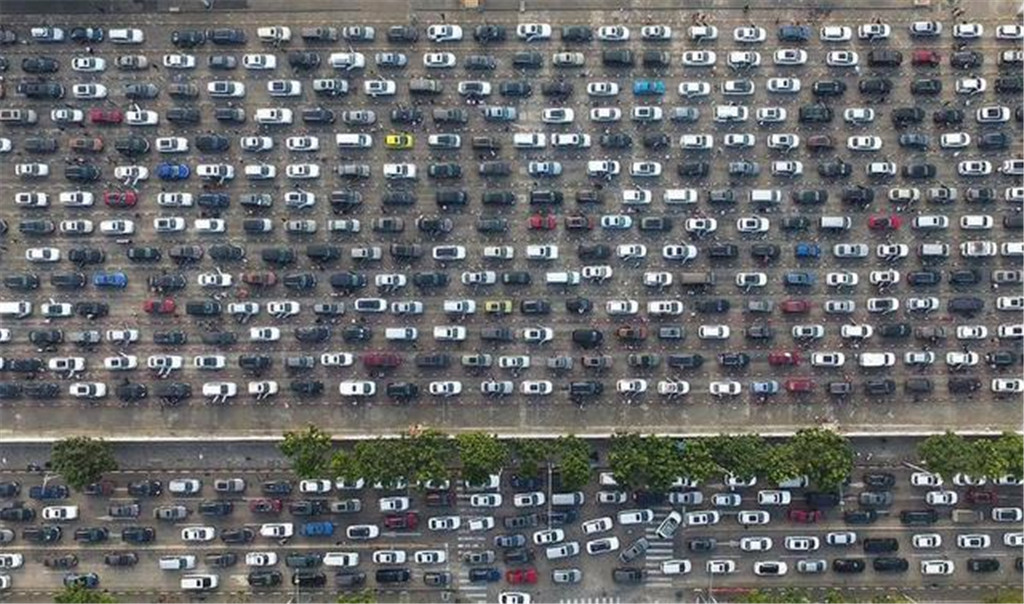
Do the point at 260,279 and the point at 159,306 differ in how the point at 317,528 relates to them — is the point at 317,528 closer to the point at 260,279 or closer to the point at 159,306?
the point at 260,279

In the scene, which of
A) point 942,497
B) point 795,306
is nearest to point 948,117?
point 795,306

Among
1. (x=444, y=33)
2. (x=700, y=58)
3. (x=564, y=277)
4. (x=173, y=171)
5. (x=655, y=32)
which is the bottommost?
(x=564, y=277)

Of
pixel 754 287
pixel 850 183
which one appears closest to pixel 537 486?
pixel 754 287

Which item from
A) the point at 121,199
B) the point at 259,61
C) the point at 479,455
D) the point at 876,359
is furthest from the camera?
the point at 259,61

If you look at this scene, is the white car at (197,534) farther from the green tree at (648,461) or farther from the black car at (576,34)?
the black car at (576,34)

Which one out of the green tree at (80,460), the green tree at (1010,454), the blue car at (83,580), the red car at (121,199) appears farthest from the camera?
the red car at (121,199)

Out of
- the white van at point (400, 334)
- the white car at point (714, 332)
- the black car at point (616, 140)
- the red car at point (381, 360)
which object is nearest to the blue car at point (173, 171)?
the white van at point (400, 334)
